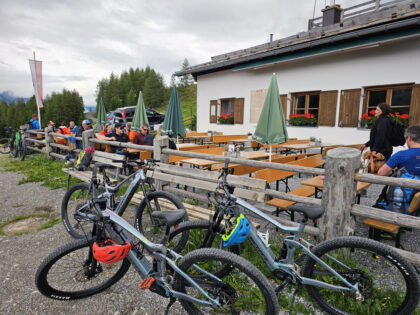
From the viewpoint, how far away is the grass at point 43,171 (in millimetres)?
6773

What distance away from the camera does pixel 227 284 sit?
2.11 metres

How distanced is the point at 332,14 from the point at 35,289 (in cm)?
1494

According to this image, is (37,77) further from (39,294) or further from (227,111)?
(39,294)

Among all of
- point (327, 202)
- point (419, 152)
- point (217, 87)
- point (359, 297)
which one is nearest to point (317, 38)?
point (217, 87)

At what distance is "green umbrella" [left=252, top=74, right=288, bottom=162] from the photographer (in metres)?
5.16

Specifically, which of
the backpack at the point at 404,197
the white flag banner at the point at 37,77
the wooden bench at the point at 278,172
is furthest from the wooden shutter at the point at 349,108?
the white flag banner at the point at 37,77

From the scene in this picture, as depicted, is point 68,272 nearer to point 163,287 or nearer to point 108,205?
point 108,205

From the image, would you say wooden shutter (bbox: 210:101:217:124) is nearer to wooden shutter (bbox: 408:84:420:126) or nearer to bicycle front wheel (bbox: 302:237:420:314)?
wooden shutter (bbox: 408:84:420:126)

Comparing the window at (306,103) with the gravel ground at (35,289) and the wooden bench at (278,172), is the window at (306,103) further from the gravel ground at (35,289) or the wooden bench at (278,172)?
the gravel ground at (35,289)

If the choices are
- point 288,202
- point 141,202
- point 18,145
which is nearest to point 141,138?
point 141,202

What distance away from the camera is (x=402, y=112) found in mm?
8484

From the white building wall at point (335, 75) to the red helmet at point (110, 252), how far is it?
30.8 ft

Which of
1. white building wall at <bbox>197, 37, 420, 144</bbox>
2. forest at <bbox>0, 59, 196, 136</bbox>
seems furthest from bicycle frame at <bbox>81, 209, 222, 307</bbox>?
forest at <bbox>0, 59, 196, 136</bbox>

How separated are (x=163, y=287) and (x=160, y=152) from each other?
8.81 feet
